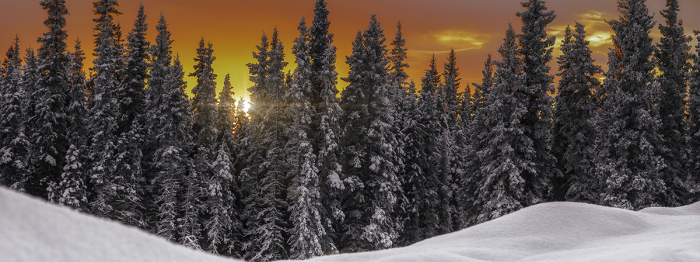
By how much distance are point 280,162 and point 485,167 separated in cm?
1381

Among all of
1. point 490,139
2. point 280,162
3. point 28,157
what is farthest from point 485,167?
point 28,157

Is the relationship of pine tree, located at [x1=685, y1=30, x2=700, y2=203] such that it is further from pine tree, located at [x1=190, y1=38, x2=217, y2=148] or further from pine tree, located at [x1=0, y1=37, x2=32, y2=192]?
pine tree, located at [x1=0, y1=37, x2=32, y2=192]

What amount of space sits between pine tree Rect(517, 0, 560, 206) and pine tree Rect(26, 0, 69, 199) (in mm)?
31592

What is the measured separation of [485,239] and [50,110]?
31710mm

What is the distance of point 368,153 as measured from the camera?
31219mm

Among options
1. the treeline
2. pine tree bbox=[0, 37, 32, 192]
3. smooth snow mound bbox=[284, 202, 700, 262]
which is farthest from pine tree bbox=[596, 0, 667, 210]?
pine tree bbox=[0, 37, 32, 192]

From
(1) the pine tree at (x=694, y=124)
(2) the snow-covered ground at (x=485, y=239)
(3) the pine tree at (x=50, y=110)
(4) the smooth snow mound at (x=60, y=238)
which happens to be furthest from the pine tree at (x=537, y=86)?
(3) the pine tree at (x=50, y=110)

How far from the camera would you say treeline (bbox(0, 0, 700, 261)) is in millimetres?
28547

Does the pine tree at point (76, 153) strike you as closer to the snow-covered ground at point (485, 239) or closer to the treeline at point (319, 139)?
the treeline at point (319, 139)

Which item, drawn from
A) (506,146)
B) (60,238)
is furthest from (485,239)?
(506,146)

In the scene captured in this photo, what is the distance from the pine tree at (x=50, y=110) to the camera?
30016 millimetres

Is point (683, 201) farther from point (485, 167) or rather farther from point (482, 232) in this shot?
point (482, 232)

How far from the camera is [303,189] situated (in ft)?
89.2

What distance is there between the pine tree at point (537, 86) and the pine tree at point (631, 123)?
12.0 feet
